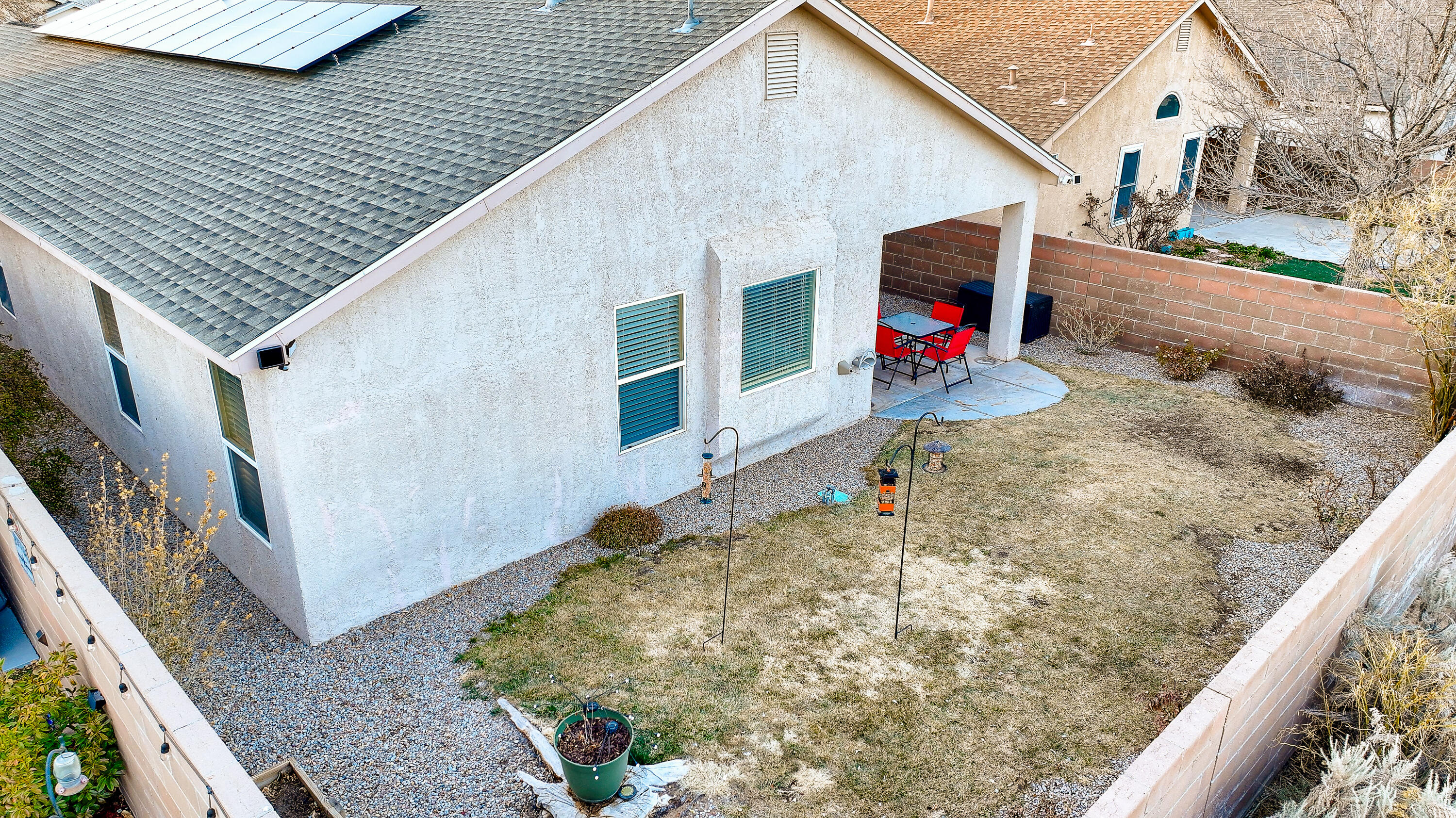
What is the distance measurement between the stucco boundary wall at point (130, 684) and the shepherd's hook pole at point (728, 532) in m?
3.87

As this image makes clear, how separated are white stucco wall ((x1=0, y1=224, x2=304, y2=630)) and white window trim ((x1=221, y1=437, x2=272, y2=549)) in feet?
0.15

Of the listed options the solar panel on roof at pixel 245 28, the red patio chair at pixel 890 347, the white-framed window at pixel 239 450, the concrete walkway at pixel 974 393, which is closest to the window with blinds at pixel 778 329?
the concrete walkway at pixel 974 393

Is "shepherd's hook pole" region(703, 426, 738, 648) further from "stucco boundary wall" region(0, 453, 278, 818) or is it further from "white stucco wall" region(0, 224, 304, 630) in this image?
"stucco boundary wall" region(0, 453, 278, 818)

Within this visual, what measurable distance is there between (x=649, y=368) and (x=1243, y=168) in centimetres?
1965

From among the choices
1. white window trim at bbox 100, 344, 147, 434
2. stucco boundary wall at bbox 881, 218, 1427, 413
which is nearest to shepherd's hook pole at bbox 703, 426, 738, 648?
white window trim at bbox 100, 344, 147, 434

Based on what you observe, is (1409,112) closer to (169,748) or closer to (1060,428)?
(1060,428)

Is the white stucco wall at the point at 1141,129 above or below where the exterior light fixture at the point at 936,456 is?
above

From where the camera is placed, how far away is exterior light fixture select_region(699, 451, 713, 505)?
9.50 m

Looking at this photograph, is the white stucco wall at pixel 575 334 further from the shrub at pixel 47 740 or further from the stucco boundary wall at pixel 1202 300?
the stucco boundary wall at pixel 1202 300

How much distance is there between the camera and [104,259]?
8.23 meters

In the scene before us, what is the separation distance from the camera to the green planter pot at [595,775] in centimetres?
598

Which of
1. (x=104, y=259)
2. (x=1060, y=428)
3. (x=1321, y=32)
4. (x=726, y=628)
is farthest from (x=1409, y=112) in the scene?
(x=104, y=259)

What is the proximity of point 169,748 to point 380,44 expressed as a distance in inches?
364

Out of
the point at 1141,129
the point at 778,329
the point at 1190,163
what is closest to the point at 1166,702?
the point at 778,329
